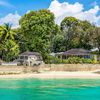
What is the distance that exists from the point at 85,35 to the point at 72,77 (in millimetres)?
26048

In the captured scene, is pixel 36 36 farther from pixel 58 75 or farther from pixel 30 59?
pixel 58 75

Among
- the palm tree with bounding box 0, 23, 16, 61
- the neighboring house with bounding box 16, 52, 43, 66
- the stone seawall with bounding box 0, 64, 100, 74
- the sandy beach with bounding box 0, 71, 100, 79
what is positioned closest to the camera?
the sandy beach with bounding box 0, 71, 100, 79

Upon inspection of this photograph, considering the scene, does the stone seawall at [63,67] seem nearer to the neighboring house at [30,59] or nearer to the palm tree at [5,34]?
the neighboring house at [30,59]

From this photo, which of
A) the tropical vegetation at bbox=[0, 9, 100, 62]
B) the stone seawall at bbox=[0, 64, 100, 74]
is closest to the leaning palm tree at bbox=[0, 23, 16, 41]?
the tropical vegetation at bbox=[0, 9, 100, 62]

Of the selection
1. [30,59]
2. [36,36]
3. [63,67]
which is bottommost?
[63,67]

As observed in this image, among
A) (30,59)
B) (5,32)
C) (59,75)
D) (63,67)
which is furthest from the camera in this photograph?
(5,32)

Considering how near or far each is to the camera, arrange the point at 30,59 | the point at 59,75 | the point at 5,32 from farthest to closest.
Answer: the point at 5,32, the point at 30,59, the point at 59,75

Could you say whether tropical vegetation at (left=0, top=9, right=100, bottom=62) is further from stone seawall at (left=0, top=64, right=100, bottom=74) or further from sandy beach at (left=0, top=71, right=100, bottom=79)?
sandy beach at (left=0, top=71, right=100, bottom=79)

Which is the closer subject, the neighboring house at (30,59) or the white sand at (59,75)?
the white sand at (59,75)

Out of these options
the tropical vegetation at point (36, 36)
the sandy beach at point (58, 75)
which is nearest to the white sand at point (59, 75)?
the sandy beach at point (58, 75)

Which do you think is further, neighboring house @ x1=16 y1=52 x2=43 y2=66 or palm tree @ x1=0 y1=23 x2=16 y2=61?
palm tree @ x1=0 y1=23 x2=16 y2=61

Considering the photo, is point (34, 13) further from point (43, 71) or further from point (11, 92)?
point (11, 92)

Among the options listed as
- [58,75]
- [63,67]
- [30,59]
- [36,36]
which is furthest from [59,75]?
[36,36]

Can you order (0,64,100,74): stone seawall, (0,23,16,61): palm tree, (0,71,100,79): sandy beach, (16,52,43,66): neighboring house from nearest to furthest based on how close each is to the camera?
(0,71,100,79): sandy beach < (0,64,100,74): stone seawall < (16,52,43,66): neighboring house < (0,23,16,61): palm tree
